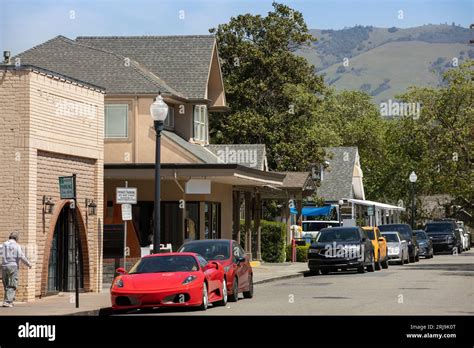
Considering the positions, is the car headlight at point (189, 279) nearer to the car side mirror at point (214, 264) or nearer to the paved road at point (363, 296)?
the paved road at point (363, 296)

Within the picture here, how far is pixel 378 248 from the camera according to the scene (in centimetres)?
4828

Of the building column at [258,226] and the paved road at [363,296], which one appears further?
the building column at [258,226]

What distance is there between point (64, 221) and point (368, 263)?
650 inches

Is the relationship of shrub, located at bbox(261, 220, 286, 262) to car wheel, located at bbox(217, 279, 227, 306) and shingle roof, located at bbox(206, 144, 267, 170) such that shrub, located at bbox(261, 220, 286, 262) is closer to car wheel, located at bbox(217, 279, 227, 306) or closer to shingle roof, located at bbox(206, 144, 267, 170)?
shingle roof, located at bbox(206, 144, 267, 170)

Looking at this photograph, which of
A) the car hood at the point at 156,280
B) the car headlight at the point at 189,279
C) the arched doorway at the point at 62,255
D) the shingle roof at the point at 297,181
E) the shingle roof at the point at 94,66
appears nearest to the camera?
the car hood at the point at 156,280

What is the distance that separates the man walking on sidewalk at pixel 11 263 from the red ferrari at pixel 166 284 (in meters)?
2.44

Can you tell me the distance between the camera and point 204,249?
3070cm

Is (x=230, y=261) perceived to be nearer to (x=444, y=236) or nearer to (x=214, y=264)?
(x=214, y=264)

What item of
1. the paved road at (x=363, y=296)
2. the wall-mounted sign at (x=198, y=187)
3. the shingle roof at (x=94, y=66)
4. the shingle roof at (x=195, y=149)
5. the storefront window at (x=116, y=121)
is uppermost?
the shingle roof at (x=94, y=66)

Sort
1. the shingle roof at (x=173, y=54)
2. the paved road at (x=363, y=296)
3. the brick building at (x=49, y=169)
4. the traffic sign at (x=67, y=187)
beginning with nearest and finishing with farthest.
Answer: the paved road at (x=363, y=296)
the traffic sign at (x=67, y=187)
the brick building at (x=49, y=169)
the shingle roof at (x=173, y=54)

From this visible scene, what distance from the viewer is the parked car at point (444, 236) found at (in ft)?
242

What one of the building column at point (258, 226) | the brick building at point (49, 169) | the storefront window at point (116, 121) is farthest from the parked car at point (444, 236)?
the brick building at point (49, 169)
